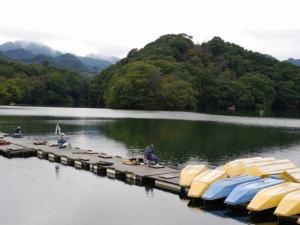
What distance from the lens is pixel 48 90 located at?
18525cm

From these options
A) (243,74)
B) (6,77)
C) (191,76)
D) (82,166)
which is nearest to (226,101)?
(191,76)

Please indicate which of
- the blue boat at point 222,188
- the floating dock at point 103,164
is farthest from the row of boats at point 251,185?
the floating dock at point 103,164

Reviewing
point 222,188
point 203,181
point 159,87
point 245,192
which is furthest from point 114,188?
point 159,87

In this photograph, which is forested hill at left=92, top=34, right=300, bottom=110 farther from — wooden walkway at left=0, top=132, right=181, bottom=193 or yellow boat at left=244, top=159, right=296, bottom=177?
yellow boat at left=244, top=159, right=296, bottom=177

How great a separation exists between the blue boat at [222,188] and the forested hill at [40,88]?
150m

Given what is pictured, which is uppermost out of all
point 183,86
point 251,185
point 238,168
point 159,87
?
point 183,86

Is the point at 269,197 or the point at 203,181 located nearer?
the point at 269,197

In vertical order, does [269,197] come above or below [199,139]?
above

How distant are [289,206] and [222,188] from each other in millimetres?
5468

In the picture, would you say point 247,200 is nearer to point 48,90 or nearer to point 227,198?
point 227,198

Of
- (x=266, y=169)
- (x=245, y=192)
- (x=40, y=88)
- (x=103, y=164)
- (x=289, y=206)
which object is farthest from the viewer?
(x=40, y=88)

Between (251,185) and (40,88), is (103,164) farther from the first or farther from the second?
(40,88)

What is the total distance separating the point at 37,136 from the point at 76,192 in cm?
3689

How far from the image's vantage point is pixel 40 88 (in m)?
182
